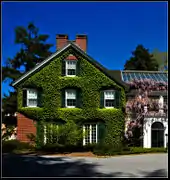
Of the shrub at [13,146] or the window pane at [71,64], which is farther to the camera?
the window pane at [71,64]

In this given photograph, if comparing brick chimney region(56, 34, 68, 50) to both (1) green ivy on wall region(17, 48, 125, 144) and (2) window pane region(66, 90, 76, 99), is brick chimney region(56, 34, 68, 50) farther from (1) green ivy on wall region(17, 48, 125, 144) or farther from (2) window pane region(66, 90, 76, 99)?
(2) window pane region(66, 90, 76, 99)

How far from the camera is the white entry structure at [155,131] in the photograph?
94.4ft

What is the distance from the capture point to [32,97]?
28.2 metres

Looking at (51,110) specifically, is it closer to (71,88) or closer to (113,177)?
(71,88)

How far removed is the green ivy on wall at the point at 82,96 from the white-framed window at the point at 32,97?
449mm

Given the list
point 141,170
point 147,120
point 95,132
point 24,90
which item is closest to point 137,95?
point 147,120

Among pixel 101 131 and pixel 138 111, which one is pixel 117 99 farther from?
pixel 101 131

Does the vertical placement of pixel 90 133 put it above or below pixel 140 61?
below

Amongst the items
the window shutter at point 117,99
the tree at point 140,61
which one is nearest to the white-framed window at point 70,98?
the window shutter at point 117,99

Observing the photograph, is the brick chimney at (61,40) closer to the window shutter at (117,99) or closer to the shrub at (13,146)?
the window shutter at (117,99)

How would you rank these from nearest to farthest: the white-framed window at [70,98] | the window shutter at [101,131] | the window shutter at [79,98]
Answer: the window shutter at [101,131] < the window shutter at [79,98] < the white-framed window at [70,98]

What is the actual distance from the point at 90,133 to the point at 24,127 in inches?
201

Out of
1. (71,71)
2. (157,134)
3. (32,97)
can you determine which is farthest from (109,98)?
(32,97)

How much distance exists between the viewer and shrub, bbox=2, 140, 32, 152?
907 inches
